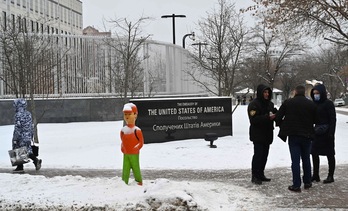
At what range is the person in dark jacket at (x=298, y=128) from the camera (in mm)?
6980

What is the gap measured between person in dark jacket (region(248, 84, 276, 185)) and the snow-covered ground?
573 mm

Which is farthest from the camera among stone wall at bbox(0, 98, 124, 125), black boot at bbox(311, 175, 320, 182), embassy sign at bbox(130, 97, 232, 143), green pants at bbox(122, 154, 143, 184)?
stone wall at bbox(0, 98, 124, 125)

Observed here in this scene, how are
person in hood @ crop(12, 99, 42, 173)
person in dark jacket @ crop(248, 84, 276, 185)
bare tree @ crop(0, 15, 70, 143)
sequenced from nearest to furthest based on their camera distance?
person in dark jacket @ crop(248, 84, 276, 185) < person in hood @ crop(12, 99, 42, 173) < bare tree @ crop(0, 15, 70, 143)

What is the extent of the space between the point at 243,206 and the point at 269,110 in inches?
82.6

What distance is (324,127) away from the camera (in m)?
7.38

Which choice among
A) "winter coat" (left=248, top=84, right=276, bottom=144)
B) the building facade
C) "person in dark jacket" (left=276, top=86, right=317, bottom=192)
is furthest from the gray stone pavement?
the building facade

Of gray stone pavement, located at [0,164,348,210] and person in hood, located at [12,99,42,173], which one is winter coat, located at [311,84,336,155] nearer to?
gray stone pavement, located at [0,164,348,210]

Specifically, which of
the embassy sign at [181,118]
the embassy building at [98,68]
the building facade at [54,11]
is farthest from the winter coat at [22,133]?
the building facade at [54,11]

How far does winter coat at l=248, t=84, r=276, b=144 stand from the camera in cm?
748

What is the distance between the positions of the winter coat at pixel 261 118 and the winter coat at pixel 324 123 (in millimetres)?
782

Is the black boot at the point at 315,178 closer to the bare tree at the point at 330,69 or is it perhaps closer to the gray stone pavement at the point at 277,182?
the gray stone pavement at the point at 277,182

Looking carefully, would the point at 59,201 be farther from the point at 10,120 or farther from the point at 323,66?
the point at 323,66

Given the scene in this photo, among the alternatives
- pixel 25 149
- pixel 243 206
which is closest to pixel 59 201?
pixel 243 206

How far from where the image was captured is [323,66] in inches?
2980
